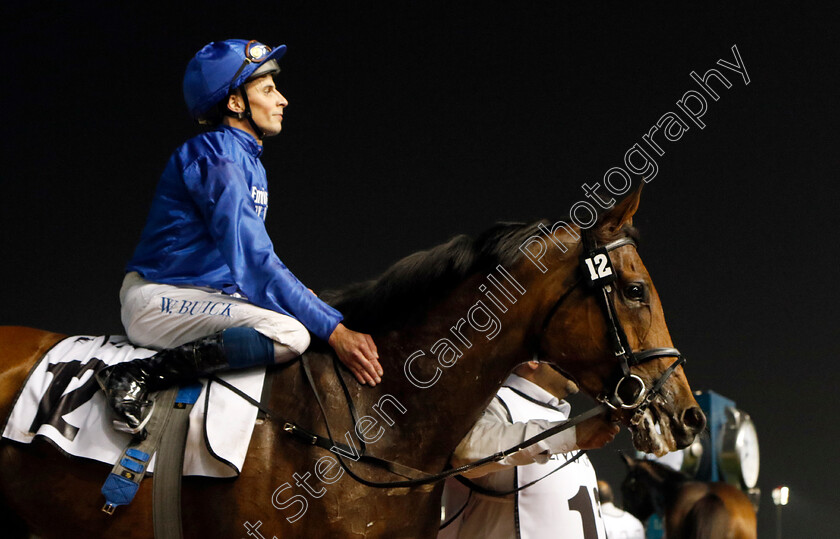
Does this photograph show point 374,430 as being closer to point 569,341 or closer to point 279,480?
point 279,480

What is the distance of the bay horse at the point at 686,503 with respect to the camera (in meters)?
3.38

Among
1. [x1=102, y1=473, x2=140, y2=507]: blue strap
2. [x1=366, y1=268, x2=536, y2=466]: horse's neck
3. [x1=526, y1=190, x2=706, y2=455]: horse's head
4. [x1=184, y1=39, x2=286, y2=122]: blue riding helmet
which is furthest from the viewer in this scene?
[x1=184, y1=39, x2=286, y2=122]: blue riding helmet

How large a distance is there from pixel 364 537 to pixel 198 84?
117cm

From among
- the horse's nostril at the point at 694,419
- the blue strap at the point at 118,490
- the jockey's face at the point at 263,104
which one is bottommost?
the blue strap at the point at 118,490

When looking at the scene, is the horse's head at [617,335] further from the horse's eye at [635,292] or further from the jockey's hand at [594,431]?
the jockey's hand at [594,431]

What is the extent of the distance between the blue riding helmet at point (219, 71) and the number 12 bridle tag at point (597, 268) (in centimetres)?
96

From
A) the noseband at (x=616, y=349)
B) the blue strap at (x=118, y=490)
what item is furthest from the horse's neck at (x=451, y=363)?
the blue strap at (x=118, y=490)

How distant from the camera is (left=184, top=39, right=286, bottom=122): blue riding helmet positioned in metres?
1.76

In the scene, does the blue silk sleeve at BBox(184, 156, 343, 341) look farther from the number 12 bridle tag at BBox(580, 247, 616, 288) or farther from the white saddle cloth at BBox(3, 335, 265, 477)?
the number 12 bridle tag at BBox(580, 247, 616, 288)

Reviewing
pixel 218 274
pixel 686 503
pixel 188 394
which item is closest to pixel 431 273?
pixel 218 274

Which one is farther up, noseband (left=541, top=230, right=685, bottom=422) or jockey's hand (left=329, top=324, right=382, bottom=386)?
noseband (left=541, top=230, right=685, bottom=422)

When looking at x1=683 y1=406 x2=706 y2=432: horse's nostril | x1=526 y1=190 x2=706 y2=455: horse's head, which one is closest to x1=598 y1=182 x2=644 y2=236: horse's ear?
x1=526 y1=190 x2=706 y2=455: horse's head

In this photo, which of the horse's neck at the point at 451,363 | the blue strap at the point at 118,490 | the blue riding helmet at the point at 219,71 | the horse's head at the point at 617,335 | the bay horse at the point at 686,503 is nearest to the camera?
the blue strap at the point at 118,490

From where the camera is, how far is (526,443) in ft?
5.59
